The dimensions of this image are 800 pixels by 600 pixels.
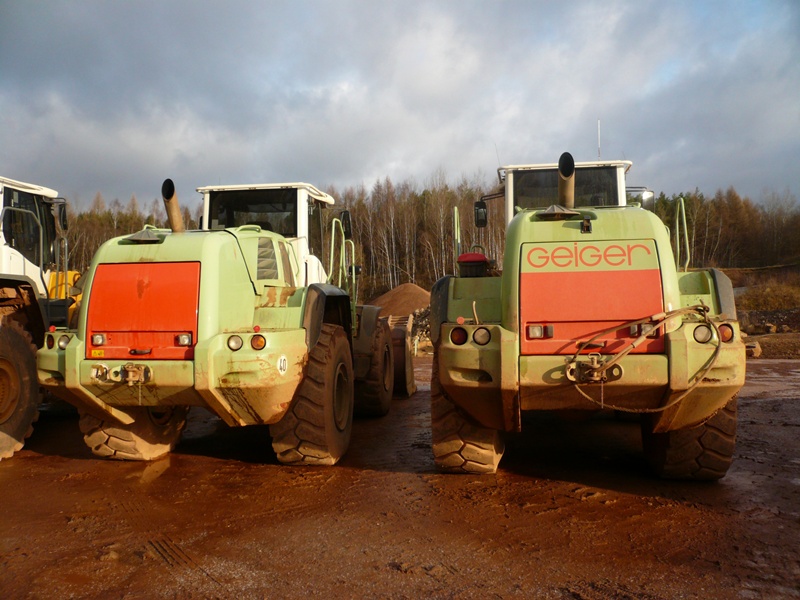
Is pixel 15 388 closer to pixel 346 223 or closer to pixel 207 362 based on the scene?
pixel 207 362

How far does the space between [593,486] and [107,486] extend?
12.4 ft

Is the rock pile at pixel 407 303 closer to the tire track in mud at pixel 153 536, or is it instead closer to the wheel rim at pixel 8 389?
the wheel rim at pixel 8 389

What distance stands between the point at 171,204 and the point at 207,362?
149cm

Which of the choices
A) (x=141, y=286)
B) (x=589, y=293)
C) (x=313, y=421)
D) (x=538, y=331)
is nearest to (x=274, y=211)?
(x=141, y=286)

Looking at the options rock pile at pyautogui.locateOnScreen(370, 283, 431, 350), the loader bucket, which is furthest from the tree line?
the loader bucket

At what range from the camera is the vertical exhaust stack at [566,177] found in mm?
4996

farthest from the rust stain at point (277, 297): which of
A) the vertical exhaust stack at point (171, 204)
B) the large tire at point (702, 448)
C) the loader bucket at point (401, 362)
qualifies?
the loader bucket at point (401, 362)

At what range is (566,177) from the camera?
16.6ft

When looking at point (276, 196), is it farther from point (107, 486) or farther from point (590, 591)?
point (590, 591)

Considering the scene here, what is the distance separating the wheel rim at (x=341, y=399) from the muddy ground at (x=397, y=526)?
332 millimetres

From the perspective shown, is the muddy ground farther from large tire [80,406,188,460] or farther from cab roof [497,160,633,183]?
cab roof [497,160,633,183]

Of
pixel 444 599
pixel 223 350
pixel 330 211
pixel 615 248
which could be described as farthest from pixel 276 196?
pixel 444 599

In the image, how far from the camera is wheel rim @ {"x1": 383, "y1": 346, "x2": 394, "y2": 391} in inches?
338

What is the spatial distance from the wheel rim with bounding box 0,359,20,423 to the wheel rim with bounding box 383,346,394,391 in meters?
4.03
